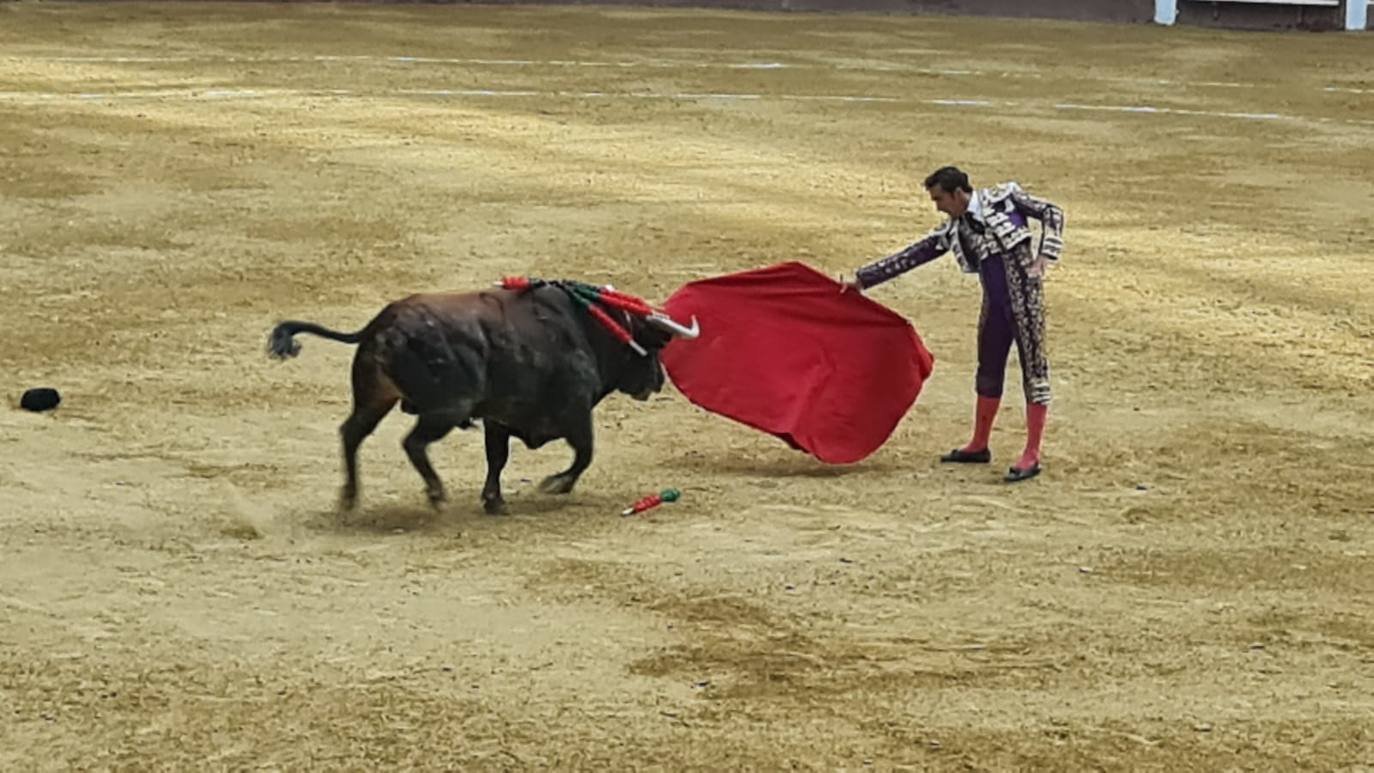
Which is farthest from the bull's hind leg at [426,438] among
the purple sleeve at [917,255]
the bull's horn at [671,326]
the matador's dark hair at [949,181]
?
the matador's dark hair at [949,181]

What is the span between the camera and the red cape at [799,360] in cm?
816

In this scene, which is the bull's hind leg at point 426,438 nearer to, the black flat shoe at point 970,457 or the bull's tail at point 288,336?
the bull's tail at point 288,336

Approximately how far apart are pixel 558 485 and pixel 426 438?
62cm

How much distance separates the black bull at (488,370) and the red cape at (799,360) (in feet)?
1.55

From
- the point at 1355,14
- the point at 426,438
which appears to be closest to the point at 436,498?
the point at 426,438

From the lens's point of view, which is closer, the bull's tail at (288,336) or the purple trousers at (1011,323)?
the bull's tail at (288,336)

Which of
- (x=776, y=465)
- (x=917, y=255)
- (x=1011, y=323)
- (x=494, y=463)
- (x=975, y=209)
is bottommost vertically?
(x=776, y=465)

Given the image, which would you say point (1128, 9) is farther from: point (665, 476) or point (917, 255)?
point (665, 476)

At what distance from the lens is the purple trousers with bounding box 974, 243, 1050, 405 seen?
8.02m

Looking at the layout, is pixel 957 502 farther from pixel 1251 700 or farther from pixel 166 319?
pixel 166 319

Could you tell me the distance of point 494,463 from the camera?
24.7ft

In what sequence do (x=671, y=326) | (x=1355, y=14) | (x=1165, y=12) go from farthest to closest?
(x=1165, y=12) → (x=1355, y=14) → (x=671, y=326)

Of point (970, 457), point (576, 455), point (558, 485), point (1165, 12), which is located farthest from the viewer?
point (1165, 12)

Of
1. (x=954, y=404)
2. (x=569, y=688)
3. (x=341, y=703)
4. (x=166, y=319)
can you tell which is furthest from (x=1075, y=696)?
(x=166, y=319)
